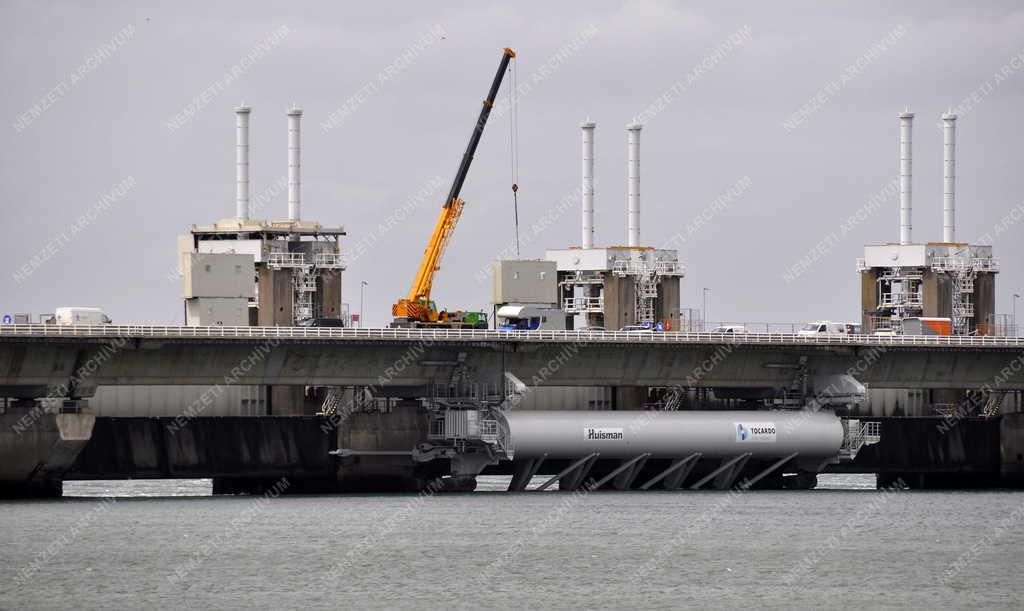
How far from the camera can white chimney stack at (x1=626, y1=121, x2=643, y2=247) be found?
6235 inches

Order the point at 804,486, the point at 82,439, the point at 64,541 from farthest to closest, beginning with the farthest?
the point at 804,486 < the point at 82,439 < the point at 64,541

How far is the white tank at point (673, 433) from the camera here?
11819 cm

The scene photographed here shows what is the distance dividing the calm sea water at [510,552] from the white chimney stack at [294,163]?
35.1 metres

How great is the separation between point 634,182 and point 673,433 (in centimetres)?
4150

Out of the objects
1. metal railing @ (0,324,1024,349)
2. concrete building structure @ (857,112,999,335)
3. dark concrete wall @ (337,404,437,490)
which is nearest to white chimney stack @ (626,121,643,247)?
concrete building structure @ (857,112,999,335)

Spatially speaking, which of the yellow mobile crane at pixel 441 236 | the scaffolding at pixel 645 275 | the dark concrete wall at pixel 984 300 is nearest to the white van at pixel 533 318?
the yellow mobile crane at pixel 441 236

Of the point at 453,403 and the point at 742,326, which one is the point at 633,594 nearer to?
the point at 453,403

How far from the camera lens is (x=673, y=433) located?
399 ft

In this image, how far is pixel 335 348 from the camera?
116125mm

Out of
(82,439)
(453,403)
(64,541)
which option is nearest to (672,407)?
(453,403)

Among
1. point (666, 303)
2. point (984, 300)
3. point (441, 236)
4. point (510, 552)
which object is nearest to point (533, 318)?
point (441, 236)

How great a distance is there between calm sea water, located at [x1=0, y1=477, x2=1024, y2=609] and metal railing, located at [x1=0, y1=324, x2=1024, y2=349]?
8889mm

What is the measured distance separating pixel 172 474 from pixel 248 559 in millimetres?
40918

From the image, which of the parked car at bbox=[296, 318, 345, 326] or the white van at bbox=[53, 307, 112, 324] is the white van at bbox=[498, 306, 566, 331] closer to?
the parked car at bbox=[296, 318, 345, 326]
